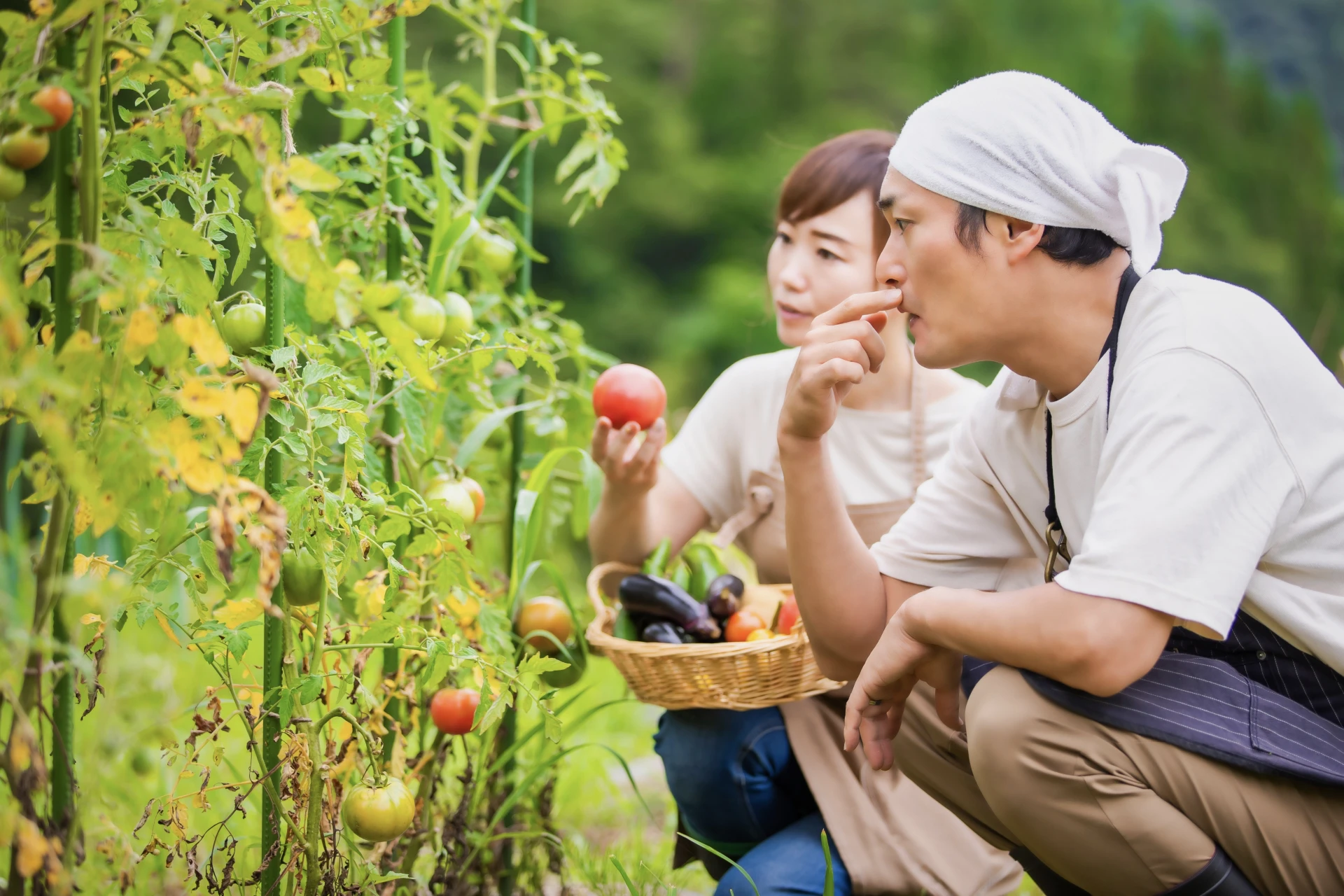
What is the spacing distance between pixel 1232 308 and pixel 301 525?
107 cm

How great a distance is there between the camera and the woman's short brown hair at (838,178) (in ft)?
6.57

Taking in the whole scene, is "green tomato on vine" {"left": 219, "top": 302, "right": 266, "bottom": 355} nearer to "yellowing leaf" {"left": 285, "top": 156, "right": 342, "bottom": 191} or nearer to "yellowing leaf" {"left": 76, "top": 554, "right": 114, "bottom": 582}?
"yellowing leaf" {"left": 76, "top": 554, "right": 114, "bottom": 582}

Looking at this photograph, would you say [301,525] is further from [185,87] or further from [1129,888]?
[1129,888]

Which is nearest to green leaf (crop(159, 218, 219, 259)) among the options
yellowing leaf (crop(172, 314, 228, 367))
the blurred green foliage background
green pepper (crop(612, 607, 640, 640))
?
yellowing leaf (crop(172, 314, 228, 367))

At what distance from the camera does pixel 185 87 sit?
103 cm

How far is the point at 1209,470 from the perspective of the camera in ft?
3.76

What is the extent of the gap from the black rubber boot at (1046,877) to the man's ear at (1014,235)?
766 mm

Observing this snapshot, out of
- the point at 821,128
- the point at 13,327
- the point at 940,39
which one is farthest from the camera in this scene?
the point at 940,39

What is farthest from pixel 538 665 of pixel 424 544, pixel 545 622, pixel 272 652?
pixel 545 622

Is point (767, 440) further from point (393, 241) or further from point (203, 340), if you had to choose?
point (203, 340)

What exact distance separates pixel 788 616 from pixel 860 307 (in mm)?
617

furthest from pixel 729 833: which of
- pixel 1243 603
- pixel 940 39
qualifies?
pixel 940 39

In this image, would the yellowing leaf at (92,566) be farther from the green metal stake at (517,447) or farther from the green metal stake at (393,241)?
the green metal stake at (517,447)

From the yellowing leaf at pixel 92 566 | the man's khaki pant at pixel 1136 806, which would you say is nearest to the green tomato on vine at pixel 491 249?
the yellowing leaf at pixel 92 566
